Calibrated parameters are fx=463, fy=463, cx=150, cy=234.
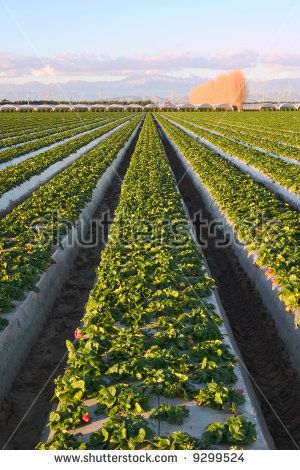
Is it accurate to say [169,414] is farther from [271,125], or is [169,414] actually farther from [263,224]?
[271,125]

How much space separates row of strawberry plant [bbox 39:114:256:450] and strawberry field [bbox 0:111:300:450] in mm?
20

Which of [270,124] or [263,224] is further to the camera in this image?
[270,124]

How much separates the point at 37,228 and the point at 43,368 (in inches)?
201

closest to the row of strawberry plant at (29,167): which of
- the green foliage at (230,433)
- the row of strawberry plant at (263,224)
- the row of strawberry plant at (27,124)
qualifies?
the row of strawberry plant at (263,224)

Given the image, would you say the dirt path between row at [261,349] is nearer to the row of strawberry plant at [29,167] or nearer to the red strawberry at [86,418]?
the red strawberry at [86,418]

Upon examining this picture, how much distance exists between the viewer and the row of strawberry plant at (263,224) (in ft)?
29.0

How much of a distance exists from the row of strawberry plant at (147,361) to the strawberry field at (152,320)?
0.02 meters

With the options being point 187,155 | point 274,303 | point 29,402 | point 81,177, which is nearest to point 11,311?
point 29,402

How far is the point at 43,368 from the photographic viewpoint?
777 centimetres

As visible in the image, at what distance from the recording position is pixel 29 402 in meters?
6.98

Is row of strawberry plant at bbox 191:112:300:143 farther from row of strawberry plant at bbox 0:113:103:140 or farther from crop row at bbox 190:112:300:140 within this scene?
row of strawberry plant at bbox 0:113:103:140

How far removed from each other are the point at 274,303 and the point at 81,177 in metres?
11.7

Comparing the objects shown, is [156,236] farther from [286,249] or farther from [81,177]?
[81,177]

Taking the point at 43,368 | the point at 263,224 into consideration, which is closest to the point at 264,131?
the point at 263,224
